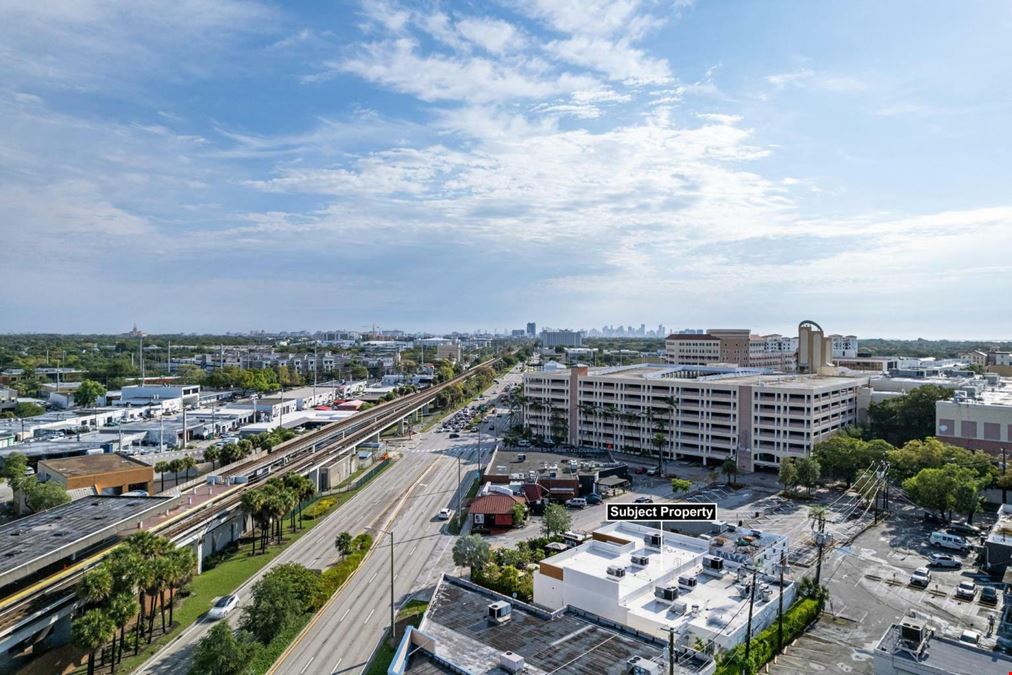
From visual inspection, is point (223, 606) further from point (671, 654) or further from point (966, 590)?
point (966, 590)

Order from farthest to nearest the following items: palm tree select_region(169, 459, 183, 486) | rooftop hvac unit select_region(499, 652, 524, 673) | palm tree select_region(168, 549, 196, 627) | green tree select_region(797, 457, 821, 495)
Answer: palm tree select_region(169, 459, 183, 486) → green tree select_region(797, 457, 821, 495) → palm tree select_region(168, 549, 196, 627) → rooftop hvac unit select_region(499, 652, 524, 673)

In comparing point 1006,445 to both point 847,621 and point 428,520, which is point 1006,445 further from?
point 428,520

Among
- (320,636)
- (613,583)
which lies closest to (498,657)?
(613,583)

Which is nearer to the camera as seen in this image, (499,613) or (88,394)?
(499,613)

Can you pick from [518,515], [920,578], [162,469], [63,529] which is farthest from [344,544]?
[920,578]

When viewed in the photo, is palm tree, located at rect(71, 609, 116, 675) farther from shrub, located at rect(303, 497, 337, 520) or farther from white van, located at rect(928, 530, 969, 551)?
white van, located at rect(928, 530, 969, 551)

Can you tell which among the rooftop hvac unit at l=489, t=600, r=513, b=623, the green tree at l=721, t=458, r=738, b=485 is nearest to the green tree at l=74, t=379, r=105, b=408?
the green tree at l=721, t=458, r=738, b=485
